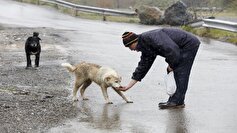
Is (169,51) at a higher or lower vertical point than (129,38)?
lower

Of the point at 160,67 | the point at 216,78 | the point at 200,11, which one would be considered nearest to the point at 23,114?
the point at 216,78

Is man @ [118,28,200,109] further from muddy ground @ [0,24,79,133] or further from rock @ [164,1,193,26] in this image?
rock @ [164,1,193,26]

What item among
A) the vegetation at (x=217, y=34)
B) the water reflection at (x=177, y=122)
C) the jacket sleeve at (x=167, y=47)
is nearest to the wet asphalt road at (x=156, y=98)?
the water reflection at (x=177, y=122)

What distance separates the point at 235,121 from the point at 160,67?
633cm

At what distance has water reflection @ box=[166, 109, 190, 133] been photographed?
827 cm

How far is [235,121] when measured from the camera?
347 inches

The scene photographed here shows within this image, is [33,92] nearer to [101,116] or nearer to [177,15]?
[101,116]

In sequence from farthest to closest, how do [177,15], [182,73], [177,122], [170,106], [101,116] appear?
[177,15] < [170,106] < [182,73] < [101,116] < [177,122]

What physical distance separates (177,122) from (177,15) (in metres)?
19.4

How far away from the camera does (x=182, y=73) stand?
31.8 ft

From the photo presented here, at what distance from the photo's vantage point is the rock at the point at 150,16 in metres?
28.6

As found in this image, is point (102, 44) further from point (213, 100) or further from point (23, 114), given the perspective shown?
point (23, 114)

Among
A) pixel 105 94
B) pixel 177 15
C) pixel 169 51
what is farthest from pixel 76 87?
pixel 177 15

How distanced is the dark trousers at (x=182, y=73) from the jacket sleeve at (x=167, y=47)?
0.27 meters
